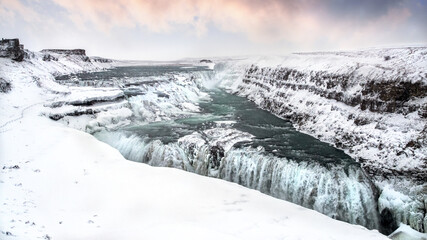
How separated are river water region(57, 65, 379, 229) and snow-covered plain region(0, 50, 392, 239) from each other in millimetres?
2991

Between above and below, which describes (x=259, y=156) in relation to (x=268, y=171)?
above

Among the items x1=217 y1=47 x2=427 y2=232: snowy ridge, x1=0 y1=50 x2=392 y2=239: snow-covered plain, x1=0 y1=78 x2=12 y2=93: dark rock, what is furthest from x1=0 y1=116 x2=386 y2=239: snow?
x1=0 y1=78 x2=12 y2=93: dark rock

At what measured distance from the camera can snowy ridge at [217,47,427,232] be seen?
13525mm

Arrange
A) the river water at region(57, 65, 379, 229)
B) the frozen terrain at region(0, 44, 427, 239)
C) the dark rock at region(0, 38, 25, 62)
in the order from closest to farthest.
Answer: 1. the frozen terrain at region(0, 44, 427, 239)
2. the river water at region(57, 65, 379, 229)
3. the dark rock at region(0, 38, 25, 62)

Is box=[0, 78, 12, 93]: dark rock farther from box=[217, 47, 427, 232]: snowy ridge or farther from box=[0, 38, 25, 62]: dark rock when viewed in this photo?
box=[217, 47, 427, 232]: snowy ridge

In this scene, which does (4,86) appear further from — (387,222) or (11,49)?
(387,222)

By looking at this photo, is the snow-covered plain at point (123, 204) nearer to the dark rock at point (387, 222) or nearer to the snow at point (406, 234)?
the snow at point (406, 234)

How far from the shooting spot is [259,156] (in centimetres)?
1633

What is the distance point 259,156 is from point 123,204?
847 centimetres

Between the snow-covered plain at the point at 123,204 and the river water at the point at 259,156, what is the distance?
2991mm

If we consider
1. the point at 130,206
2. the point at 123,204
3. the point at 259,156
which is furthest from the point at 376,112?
the point at 123,204

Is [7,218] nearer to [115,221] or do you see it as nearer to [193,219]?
[115,221]

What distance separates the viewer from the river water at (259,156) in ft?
44.0

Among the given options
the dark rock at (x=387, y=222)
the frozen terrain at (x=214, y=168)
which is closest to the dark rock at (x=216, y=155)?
the frozen terrain at (x=214, y=168)
